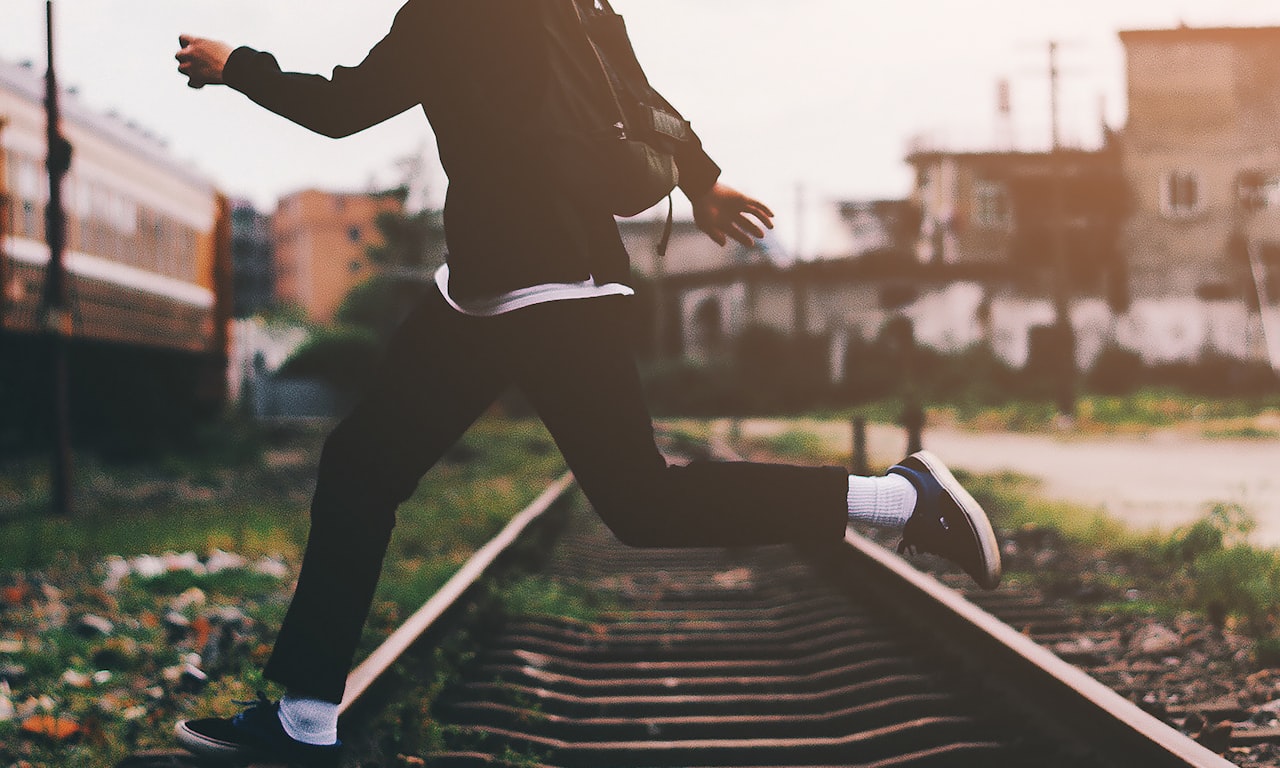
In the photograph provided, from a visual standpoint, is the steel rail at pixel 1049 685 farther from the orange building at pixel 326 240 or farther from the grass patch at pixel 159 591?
the orange building at pixel 326 240

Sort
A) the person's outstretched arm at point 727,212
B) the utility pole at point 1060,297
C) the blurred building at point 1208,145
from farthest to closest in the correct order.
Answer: the blurred building at point 1208,145, the utility pole at point 1060,297, the person's outstretched arm at point 727,212

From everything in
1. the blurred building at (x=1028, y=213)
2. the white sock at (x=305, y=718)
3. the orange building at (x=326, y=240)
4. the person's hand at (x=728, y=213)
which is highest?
the orange building at (x=326, y=240)

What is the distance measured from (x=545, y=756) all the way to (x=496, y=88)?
5.26ft

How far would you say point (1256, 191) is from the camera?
35.6m

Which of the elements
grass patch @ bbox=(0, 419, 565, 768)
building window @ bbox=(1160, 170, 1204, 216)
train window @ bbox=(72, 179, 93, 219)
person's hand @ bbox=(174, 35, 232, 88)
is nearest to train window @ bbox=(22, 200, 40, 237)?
train window @ bbox=(72, 179, 93, 219)

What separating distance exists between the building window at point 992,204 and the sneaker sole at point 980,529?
37850mm

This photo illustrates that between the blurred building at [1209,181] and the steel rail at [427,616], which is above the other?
the blurred building at [1209,181]

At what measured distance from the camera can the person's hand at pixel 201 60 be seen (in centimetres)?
221

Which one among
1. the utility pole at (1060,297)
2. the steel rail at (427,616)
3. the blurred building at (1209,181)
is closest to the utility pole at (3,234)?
the steel rail at (427,616)

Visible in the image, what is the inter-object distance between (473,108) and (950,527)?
1.22 meters

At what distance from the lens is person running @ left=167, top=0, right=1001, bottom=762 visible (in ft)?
6.96

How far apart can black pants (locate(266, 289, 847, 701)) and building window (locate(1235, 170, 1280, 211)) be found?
124 ft

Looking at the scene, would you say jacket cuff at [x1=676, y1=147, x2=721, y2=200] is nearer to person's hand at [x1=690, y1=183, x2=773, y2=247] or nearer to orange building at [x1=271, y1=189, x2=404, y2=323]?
person's hand at [x1=690, y1=183, x2=773, y2=247]

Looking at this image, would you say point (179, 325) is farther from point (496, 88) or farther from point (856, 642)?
point (496, 88)
